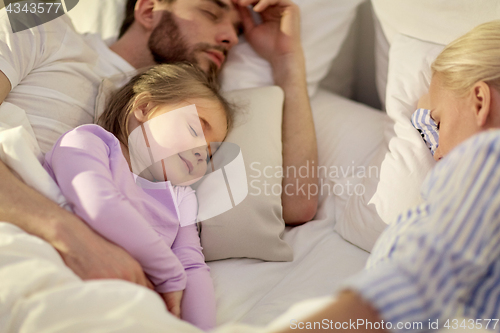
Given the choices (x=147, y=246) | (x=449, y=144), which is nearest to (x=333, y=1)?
(x=449, y=144)

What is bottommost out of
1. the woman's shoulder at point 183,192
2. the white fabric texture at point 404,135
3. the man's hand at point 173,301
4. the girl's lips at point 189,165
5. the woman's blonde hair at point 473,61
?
the man's hand at point 173,301

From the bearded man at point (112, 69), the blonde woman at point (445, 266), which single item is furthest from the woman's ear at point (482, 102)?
the bearded man at point (112, 69)

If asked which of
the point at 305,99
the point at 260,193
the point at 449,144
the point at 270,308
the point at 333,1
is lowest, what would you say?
the point at 270,308

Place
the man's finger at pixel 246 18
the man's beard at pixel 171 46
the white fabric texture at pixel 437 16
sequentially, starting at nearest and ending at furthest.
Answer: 1. the white fabric texture at pixel 437 16
2. the man's beard at pixel 171 46
3. the man's finger at pixel 246 18

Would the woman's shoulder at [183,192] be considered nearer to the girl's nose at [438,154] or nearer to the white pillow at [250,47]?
the white pillow at [250,47]

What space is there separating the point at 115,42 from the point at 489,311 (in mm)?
1369

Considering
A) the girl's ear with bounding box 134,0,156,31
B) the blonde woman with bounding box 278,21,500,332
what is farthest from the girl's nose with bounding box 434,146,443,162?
the girl's ear with bounding box 134,0,156,31

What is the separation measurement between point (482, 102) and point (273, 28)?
0.81m

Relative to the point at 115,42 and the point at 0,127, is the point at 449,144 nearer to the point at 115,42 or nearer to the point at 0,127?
the point at 0,127

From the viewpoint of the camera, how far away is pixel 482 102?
778 mm

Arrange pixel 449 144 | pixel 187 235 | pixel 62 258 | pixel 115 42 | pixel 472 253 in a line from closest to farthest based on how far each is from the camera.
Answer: pixel 472 253 < pixel 62 258 < pixel 449 144 < pixel 187 235 < pixel 115 42

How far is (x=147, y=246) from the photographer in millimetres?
789

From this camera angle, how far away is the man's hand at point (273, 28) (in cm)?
132

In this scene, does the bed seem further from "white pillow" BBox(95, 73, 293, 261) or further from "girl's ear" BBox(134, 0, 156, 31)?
"girl's ear" BBox(134, 0, 156, 31)
